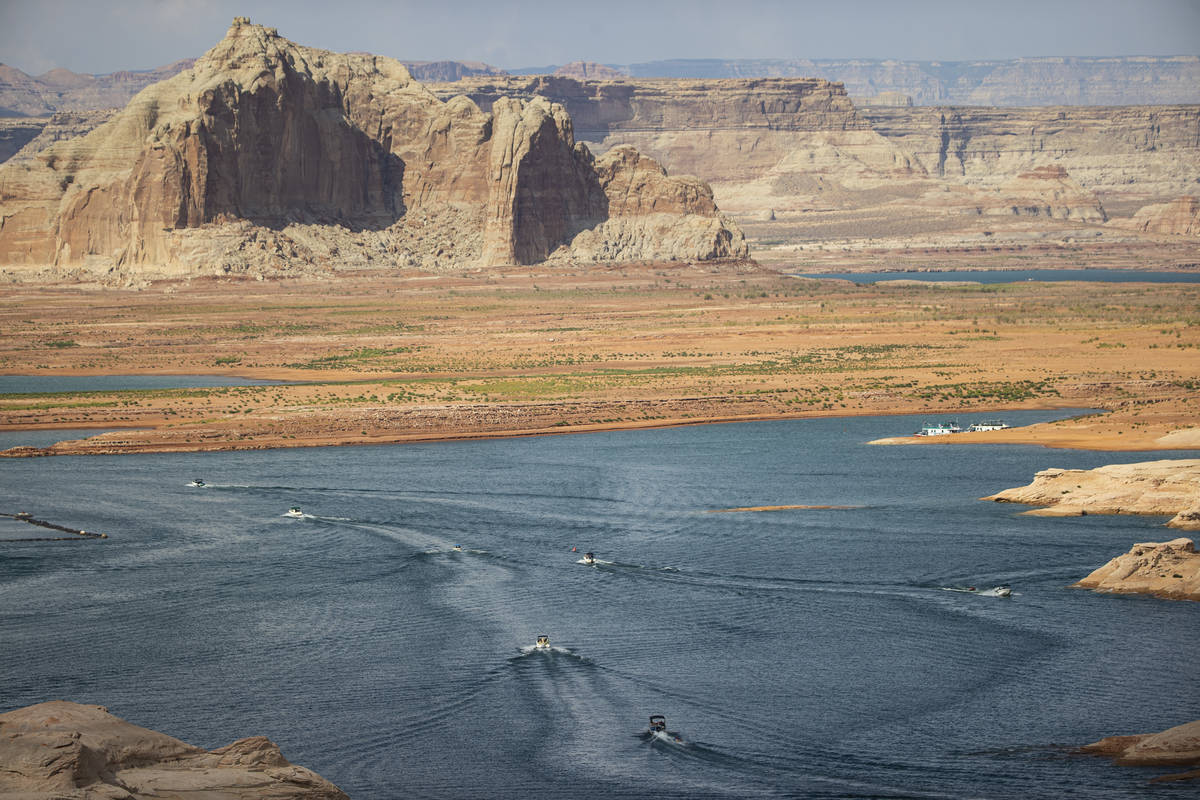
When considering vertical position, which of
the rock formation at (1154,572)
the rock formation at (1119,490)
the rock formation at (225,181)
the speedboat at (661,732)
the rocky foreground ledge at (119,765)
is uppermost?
the rock formation at (225,181)

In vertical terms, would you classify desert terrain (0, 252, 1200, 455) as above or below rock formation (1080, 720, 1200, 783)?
above

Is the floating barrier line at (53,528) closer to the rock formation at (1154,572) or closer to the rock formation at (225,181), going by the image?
the rock formation at (1154,572)

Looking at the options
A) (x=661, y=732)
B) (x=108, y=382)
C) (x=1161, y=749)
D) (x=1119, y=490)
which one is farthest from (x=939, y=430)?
(x=108, y=382)

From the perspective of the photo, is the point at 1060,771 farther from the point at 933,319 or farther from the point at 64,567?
the point at 933,319

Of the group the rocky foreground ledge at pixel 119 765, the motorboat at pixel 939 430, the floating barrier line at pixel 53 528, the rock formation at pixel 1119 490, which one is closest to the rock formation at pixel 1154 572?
the rock formation at pixel 1119 490

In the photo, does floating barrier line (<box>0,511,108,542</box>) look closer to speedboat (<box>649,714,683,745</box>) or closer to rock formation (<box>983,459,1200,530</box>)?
speedboat (<box>649,714,683,745</box>)

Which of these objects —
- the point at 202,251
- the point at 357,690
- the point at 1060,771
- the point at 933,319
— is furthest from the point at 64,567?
the point at 202,251

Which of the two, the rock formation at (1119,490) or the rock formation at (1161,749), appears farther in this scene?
the rock formation at (1119,490)

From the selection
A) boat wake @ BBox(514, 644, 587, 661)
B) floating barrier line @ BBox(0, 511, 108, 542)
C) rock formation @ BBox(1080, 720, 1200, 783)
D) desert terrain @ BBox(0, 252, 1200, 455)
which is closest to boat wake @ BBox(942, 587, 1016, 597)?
rock formation @ BBox(1080, 720, 1200, 783)
